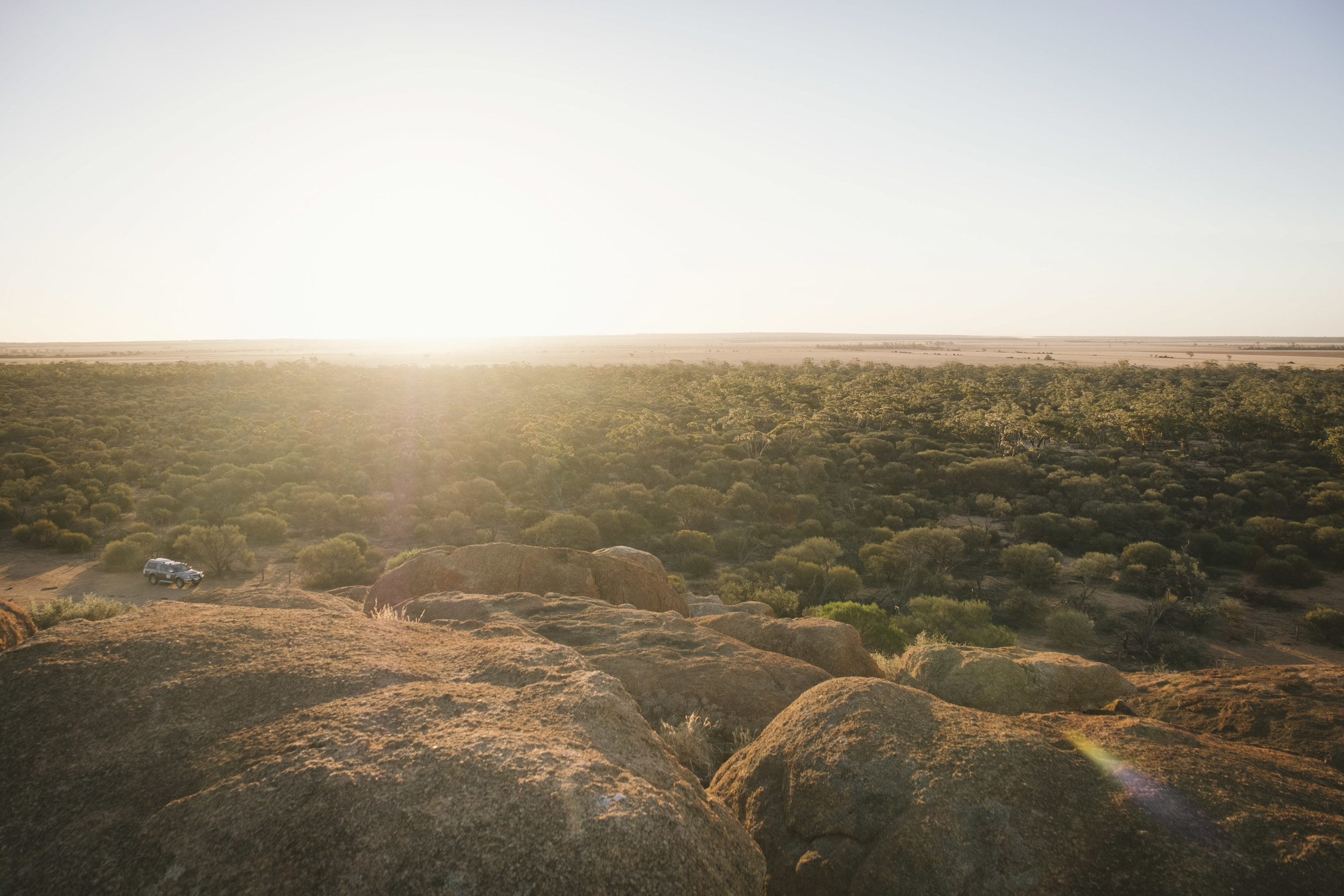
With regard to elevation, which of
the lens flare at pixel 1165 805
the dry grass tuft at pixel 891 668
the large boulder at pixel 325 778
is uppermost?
the large boulder at pixel 325 778

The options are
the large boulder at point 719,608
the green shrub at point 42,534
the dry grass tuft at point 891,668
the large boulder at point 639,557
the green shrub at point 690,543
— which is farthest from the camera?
the green shrub at point 690,543

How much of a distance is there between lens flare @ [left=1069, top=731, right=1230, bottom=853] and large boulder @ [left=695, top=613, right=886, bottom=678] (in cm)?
413

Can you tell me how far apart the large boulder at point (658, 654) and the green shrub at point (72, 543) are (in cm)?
2328

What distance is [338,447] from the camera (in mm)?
37688

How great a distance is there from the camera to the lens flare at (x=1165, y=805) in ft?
10.7

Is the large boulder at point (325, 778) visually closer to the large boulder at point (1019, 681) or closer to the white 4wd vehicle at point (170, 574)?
the large boulder at point (1019, 681)

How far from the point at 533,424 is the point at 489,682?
4072 centimetres

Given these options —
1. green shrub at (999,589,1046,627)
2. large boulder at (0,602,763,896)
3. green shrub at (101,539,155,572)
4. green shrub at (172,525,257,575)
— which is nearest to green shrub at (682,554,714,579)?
green shrub at (999,589,1046,627)

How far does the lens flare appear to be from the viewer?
3.28m

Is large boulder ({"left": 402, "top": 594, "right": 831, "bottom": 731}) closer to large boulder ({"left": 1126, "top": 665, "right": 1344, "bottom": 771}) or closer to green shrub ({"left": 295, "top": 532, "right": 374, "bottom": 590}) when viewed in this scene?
large boulder ({"left": 1126, "top": 665, "right": 1344, "bottom": 771})

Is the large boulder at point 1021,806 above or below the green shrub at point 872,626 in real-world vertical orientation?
above

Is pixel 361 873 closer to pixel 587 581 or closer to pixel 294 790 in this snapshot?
pixel 294 790

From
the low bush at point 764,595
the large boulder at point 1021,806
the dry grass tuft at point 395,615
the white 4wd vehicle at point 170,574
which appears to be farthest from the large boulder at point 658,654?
the white 4wd vehicle at point 170,574

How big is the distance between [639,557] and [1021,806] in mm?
9914
